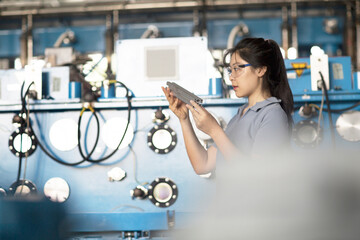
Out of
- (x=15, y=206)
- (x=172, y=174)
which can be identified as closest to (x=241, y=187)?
(x=15, y=206)

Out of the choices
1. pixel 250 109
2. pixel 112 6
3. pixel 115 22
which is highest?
pixel 112 6

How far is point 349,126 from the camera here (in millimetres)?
1872

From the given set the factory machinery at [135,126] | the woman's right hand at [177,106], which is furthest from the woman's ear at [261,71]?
the factory machinery at [135,126]

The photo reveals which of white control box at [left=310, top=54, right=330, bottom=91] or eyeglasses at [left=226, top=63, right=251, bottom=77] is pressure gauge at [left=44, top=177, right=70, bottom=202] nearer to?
eyeglasses at [left=226, top=63, right=251, bottom=77]

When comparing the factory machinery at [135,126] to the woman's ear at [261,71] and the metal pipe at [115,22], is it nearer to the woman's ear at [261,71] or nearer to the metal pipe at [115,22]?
the woman's ear at [261,71]

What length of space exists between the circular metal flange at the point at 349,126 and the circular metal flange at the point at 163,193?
809mm

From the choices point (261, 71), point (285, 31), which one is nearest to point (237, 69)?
point (261, 71)

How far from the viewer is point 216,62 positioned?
2047 millimetres

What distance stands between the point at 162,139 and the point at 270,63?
0.69m

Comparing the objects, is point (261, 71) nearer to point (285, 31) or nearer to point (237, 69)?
point (237, 69)

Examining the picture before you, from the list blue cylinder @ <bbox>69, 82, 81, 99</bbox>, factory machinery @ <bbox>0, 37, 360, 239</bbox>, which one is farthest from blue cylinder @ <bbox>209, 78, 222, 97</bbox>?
blue cylinder @ <bbox>69, 82, 81, 99</bbox>

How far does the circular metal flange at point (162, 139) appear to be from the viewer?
1876mm

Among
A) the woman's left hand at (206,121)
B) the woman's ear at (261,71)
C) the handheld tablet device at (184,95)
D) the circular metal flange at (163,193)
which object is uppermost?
the woman's ear at (261,71)

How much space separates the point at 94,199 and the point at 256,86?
93cm
